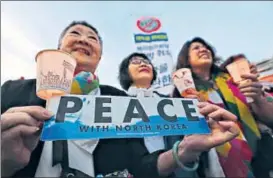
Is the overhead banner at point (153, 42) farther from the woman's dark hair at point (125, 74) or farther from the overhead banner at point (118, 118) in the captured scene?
the overhead banner at point (118, 118)

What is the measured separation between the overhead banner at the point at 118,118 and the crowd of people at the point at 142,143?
4 centimetres

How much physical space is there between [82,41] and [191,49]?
2.19 feet

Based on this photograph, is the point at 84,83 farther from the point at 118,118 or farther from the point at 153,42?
the point at 153,42

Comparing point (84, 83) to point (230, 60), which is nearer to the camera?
point (84, 83)

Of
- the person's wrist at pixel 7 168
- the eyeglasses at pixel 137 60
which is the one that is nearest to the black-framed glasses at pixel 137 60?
the eyeglasses at pixel 137 60

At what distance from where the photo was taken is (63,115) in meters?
0.94

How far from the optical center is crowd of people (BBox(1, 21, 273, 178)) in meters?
1.00

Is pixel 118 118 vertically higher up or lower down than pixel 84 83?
lower down

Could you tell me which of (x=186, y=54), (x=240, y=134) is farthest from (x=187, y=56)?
(x=240, y=134)

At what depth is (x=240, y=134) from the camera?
1.30m

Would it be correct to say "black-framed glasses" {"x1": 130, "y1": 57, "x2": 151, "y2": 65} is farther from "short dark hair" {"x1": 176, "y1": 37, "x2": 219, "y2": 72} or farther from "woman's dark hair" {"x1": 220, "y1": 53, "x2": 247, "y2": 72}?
"woman's dark hair" {"x1": 220, "y1": 53, "x2": 247, "y2": 72}

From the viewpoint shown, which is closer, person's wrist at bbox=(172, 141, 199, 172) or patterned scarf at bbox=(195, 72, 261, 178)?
person's wrist at bbox=(172, 141, 199, 172)

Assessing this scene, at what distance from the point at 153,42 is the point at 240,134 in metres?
1.66

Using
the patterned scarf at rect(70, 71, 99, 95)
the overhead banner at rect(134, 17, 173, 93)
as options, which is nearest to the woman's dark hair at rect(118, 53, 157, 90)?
the patterned scarf at rect(70, 71, 99, 95)
